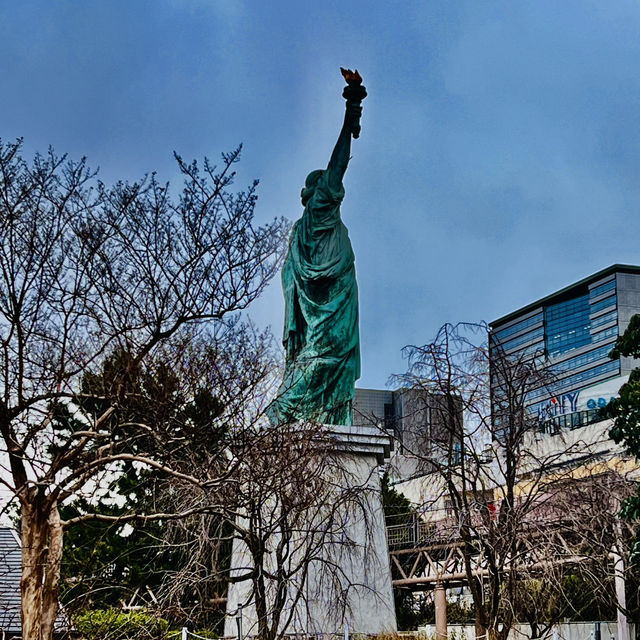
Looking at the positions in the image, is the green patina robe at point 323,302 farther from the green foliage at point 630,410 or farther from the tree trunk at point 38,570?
the tree trunk at point 38,570

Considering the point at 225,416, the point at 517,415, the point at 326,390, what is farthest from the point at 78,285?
the point at 326,390

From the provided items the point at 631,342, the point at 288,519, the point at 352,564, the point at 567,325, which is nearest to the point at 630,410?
the point at 631,342

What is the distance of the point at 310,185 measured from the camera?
1905cm

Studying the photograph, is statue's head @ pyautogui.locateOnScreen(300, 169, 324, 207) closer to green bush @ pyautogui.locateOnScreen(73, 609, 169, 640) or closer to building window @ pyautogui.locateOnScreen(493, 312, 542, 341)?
green bush @ pyautogui.locateOnScreen(73, 609, 169, 640)

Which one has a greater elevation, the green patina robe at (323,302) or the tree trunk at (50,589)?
the green patina robe at (323,302)

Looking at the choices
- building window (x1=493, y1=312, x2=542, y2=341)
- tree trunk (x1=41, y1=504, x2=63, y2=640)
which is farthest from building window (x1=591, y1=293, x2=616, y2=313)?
tree trunk (x1=41, y1=504, x2=63, y2=640)

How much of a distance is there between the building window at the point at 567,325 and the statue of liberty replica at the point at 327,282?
89.1 m

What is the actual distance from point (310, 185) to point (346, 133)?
124cm

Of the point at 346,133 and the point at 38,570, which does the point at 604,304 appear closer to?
the point at 346,133

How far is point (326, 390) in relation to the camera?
58.3 feet

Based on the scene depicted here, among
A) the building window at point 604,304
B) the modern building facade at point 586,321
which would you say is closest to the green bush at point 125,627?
the modern building facade at point 586,321

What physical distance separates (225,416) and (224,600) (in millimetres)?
5932

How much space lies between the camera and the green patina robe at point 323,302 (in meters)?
17.9

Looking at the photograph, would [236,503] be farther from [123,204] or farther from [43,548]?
[123,204]
